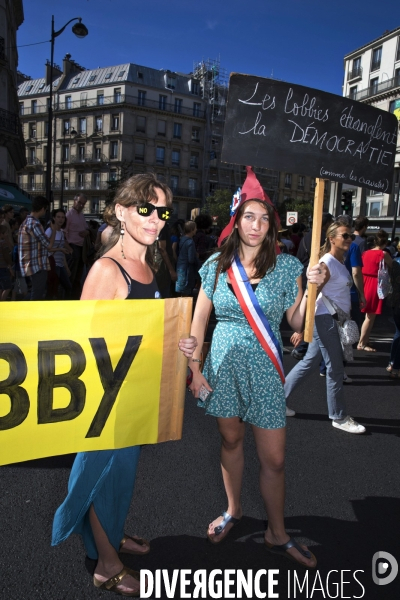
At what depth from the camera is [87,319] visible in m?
2.05

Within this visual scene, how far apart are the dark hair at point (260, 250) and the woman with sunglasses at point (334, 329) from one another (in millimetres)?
1837

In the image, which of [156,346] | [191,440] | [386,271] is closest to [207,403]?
[156,346]

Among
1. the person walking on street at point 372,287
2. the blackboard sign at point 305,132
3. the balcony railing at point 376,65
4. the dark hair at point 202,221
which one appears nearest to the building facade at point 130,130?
the balcony railing at point 376,65

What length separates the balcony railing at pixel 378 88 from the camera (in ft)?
152

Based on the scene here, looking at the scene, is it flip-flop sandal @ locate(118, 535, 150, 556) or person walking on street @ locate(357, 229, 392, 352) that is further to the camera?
person walking on street @ locate(357, 229, 392, 352)

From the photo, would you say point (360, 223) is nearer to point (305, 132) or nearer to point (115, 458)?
point (305, 132)

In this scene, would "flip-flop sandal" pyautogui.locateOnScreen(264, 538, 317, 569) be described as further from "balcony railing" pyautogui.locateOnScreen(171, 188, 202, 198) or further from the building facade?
"balcony railing" pyautogui.locateOnScreen(171, 188, 202, 198)

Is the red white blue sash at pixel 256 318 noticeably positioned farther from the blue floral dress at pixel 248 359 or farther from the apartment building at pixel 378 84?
the apartment building at pixel 378 84

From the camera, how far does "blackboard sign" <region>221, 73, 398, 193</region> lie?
8.72ft

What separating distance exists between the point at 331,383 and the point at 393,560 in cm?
188

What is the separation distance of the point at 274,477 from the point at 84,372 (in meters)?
1.11

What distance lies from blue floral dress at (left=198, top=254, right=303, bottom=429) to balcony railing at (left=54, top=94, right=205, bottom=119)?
61795 mm

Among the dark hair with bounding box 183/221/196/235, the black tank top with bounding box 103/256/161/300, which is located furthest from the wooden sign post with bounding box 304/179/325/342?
the dark hair with bounding box 183/221/196/235

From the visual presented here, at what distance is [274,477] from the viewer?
7.80 feet
